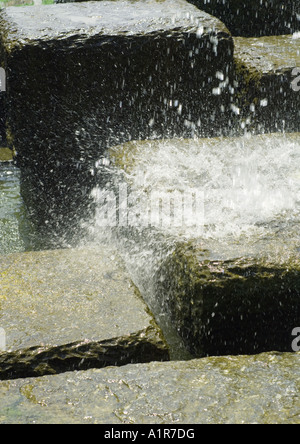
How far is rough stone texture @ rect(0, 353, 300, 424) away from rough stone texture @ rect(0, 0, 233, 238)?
1.72 metres

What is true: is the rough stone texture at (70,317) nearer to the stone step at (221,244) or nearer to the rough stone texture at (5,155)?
the stone step at (221,244)

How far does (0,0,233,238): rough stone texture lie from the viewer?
119 inches

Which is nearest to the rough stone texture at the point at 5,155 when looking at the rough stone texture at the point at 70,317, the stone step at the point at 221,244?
the stone step at the point at 221,244

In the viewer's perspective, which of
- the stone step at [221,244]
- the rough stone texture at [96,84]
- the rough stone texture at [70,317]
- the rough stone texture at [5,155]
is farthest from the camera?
the rough stone texture at [5,155]

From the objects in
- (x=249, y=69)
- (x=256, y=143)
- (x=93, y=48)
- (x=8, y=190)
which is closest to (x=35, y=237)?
(x=8, y=190)

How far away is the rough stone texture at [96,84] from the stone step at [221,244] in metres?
0.50

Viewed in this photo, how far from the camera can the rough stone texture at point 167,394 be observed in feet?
4.81

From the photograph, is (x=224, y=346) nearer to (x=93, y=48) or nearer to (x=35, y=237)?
(x=35, y=237)

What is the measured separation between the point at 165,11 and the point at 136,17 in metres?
0.20

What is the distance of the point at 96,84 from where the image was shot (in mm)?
3135

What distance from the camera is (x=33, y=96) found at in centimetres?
305

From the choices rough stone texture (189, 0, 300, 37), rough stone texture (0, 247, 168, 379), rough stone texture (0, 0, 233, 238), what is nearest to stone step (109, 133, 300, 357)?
rough stone texture (0, 247, 168, 379)

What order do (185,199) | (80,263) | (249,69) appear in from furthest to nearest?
(249,69) → (185,199) → (80,263)

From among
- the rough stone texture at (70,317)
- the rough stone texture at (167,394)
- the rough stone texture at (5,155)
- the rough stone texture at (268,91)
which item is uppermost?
the rough stone texture at (268,91)
